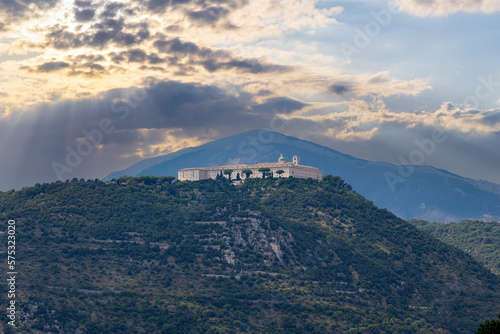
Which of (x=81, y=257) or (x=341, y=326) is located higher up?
(x=81, y=257)

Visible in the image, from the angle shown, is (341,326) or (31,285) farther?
(341,326)

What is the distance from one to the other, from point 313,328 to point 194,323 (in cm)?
2996

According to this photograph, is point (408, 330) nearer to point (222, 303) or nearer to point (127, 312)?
point (222, 303)

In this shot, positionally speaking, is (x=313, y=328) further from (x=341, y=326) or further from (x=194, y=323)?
(x=194, y=323)

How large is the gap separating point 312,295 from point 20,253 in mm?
74938

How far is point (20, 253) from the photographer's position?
624ft

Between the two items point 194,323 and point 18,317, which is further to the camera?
point 194,323

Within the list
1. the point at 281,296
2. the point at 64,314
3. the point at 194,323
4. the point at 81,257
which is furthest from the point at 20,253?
the point at 281,296

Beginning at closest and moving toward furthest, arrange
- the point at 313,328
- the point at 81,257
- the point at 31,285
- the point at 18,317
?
1. the point at 18,317
2. the point at 31,285
3. the point at 313,328
4. the point at 81,257

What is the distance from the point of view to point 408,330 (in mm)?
191000

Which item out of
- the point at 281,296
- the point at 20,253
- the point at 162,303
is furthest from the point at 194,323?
the point at 20,253

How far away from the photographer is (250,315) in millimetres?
186375

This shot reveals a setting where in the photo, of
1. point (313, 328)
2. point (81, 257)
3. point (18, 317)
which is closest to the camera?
point (18, 317)

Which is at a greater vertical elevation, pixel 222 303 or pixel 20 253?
pixel 20 253
